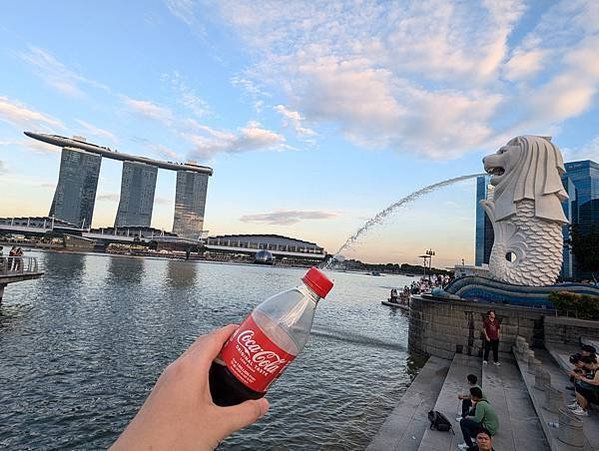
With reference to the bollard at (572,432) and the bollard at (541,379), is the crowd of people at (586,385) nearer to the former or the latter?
the bollard at (541,379)

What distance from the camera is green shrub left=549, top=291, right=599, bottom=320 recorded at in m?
12.0

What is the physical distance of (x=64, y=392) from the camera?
9234 millimetres

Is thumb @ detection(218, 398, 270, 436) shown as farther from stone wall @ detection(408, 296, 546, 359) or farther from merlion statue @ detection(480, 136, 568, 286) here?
merlion statue @ detection(480, 136, 568, 286)

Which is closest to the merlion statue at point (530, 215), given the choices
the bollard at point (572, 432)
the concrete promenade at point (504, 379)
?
the concrete promenade at point (504, 379)

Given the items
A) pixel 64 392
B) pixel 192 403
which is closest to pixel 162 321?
pixel 64 392

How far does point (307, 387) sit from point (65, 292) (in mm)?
22135

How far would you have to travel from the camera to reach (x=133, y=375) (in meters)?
10.8

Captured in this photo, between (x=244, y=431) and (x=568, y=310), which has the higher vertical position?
(x=568, y=310)

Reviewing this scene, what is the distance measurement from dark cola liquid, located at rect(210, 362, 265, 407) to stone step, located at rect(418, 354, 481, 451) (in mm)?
5945

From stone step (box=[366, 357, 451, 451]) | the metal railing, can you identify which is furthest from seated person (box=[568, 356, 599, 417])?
the metal railing

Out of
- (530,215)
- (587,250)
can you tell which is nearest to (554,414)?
(530,215)

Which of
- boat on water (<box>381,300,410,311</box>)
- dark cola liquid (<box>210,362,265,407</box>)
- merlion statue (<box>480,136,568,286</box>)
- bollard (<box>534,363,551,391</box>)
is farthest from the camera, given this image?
boat on water (<box>381,300,410,311</box>)

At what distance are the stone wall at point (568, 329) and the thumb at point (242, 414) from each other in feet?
44.0

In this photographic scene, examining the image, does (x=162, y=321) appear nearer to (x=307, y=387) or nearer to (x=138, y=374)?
(x=138, y=374)
